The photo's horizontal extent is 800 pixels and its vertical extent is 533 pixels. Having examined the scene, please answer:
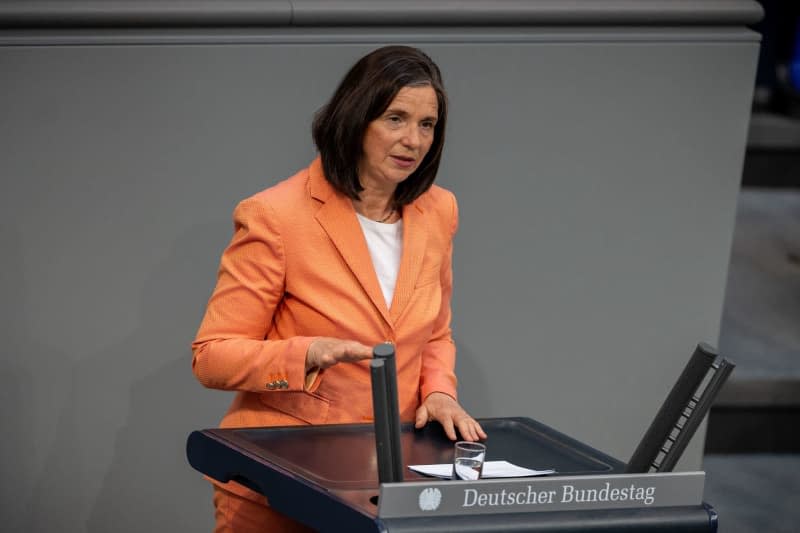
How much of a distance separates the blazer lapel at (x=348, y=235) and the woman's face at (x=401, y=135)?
91 millimetres

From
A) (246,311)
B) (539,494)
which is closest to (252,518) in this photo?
(246,311)

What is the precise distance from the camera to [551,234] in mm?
3381

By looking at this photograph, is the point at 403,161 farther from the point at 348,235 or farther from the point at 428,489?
the point at 428,489

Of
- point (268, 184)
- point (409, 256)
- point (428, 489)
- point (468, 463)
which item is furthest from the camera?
point (268, 184)

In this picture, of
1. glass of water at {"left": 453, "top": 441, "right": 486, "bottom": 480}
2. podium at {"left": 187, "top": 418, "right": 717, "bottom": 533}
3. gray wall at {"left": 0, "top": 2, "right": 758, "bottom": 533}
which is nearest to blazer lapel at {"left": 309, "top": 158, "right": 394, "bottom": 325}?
podium at {"left": 187, "top": 418, "right": 717, "bottom": 533}

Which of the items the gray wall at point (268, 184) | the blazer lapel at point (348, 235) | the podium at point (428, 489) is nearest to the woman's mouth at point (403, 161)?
the blazer lapel at point (348, 235)

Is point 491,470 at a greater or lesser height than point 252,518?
greater

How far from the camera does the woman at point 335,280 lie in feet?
6.88

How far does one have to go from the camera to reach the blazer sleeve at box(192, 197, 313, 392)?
2.06 m

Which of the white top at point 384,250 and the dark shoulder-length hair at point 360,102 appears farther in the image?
the white top at point 384,250

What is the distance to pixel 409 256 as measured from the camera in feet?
7.32

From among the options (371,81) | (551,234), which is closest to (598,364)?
(551,234)

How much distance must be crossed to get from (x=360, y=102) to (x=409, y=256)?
0.31 m

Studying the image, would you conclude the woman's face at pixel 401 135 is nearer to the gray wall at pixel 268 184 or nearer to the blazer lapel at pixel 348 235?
the blazer lapel at pixel 348 235
